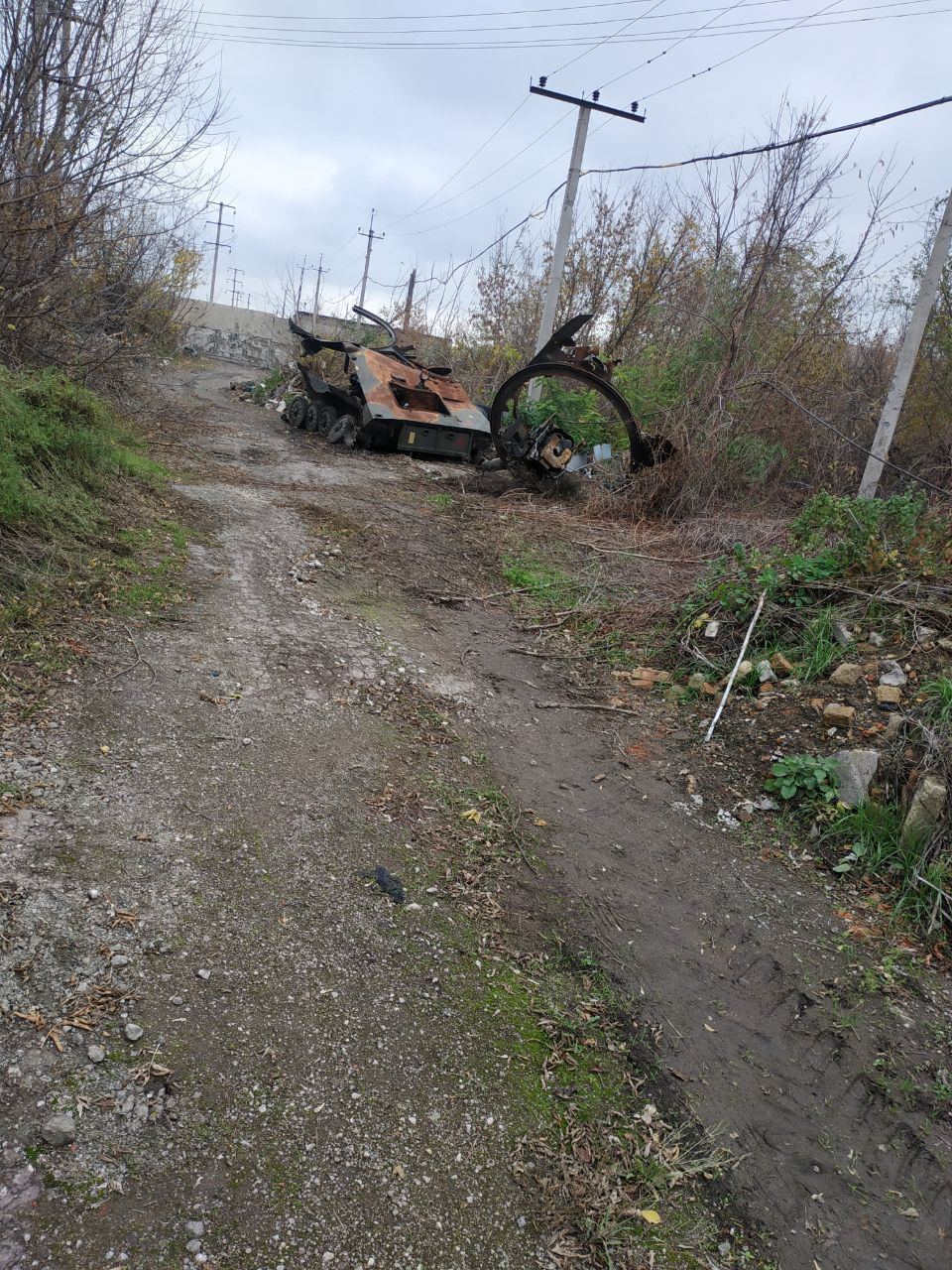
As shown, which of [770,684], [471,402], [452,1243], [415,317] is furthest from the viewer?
[415,317]

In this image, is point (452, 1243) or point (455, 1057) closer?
point (452, 1243)

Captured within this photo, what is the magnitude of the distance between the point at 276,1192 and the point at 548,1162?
75cm

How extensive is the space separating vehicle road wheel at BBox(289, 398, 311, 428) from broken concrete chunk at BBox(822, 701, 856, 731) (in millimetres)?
10645

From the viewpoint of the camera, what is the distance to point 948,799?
364cm

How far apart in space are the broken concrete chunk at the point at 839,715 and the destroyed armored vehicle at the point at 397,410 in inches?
331

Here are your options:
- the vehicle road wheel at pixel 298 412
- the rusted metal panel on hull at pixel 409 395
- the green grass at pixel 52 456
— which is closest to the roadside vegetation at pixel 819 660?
the green grass at pixel 52 456

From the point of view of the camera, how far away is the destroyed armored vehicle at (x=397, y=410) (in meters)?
11.7

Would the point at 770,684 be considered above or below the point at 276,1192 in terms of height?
above

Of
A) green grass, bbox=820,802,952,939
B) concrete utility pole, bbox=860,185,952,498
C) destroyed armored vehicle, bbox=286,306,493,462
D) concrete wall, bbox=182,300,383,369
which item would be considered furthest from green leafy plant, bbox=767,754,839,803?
concrete wall, bbox=182,300,383,369

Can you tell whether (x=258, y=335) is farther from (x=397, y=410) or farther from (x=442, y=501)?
(x=442, y=501)

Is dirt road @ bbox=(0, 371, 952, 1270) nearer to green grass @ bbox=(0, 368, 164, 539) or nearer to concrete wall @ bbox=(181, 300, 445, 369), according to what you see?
green grass @ bbox=(0, 368, 164, 539)

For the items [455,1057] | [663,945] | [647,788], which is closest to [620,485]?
[647,788]

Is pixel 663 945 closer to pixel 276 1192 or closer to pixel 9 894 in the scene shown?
pixel 276 1192

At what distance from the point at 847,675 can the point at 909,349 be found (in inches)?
233
